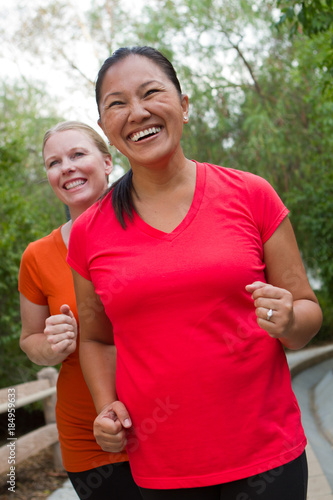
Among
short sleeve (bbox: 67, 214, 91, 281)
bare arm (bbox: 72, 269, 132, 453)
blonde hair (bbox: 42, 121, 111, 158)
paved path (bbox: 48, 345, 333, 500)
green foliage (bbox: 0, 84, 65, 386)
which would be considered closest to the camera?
bare arm (bbox: 72, 269, 132, 453)

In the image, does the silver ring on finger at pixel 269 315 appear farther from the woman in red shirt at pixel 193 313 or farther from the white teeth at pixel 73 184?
the white teeth at pixel 73 184

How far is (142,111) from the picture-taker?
167cm

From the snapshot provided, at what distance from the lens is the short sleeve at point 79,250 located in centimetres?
176

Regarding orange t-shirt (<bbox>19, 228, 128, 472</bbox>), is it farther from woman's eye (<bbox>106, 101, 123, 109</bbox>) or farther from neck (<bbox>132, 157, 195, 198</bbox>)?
woman's eye (<bbox>106, 101, 123, 109</bbox>)

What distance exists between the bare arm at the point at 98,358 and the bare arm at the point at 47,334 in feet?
0.58

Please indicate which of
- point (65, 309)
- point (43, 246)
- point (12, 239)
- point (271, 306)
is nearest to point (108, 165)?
point (43, 246)

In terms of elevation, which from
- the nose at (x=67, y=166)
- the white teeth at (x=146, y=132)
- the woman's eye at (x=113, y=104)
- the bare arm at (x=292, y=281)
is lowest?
the bare arm at (x=292, y=281)

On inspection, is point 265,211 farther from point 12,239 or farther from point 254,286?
point 12,239

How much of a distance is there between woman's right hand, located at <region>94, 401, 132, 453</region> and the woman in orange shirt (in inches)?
17.9

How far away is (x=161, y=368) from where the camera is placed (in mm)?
1533

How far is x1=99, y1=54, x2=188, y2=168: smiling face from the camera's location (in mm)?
1679

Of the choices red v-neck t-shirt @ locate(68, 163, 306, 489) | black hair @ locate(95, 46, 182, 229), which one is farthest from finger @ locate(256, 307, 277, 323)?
black hair @ locate(95, 46, 182, 229)

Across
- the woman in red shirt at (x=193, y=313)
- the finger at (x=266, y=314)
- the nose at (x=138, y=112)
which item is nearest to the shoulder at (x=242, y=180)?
the woman in red shirt at (x=193, y=313)

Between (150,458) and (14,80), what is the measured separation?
17.2m
